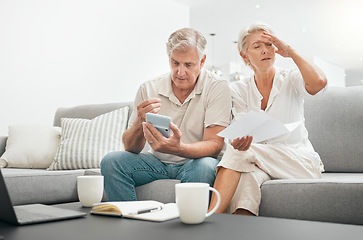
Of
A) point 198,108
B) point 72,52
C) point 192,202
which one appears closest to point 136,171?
point 198,108

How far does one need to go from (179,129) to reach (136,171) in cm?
28

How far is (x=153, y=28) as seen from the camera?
5.49 m

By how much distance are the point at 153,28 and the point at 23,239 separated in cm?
498

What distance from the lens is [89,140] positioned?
2.54m

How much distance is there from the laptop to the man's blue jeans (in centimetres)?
57

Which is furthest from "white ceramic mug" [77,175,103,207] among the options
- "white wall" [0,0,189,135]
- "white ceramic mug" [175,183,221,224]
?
"white wall" [0,0,189,135]

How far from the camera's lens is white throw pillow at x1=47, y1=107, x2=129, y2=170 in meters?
2.47

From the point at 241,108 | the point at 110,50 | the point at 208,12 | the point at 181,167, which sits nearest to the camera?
the point at 181,167

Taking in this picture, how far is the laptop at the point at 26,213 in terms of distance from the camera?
84 cm

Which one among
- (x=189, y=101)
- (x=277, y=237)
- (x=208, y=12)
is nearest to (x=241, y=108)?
(x=189, y=101)

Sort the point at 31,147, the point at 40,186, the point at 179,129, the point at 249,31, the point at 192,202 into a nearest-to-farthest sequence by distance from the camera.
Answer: the point at 192,202
the point at 179,129
the point at 249,31
the point at 40,186
the point at 31,147

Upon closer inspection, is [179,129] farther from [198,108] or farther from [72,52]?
[72,52]

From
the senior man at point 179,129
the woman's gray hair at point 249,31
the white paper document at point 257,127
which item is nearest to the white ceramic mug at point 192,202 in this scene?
the white paper document at point 257,127

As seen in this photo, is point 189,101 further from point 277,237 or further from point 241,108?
point 277,237
